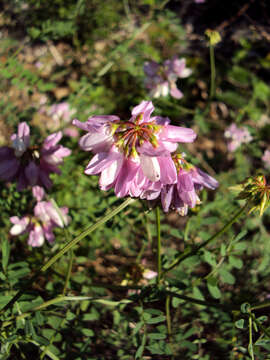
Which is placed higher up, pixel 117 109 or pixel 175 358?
pixel 117 109

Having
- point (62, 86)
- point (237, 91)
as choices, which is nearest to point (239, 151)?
point (237, 91)

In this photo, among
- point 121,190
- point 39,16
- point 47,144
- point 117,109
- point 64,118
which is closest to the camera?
point 121,190

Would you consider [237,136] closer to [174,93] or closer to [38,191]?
[174,93]

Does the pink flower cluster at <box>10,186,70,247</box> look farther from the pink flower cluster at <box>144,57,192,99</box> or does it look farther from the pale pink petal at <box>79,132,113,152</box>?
the pink flower cluster at <box>144,57,192,99</box>

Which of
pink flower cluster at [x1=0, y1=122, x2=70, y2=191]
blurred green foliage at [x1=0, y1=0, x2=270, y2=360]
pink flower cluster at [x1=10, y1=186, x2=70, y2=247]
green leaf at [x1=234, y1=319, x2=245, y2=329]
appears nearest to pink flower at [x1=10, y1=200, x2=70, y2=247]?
pink flower cluster at [x1=10, y1=186, x2=70, y2=247]

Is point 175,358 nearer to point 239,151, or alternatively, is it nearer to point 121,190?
point 121,190

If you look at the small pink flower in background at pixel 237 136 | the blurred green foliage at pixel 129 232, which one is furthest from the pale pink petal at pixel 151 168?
the small pink flower in background at pixel 237 136

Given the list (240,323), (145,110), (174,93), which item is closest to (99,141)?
(145,110)
